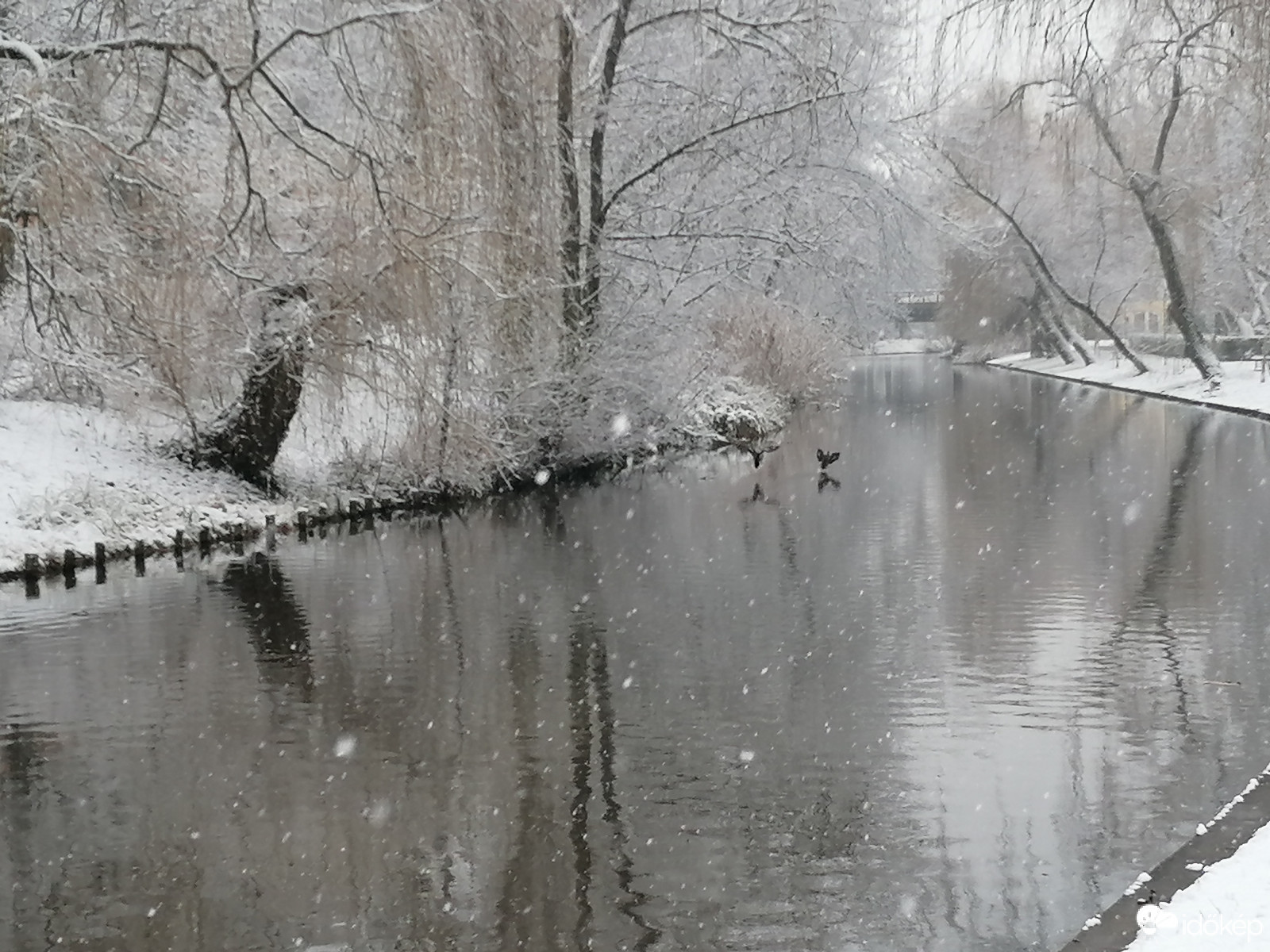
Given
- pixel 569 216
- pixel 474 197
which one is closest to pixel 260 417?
pixel 474 197

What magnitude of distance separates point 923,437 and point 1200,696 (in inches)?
938

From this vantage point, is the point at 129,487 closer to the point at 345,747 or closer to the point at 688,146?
the point at 345,747

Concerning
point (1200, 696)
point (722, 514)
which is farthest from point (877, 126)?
point (1200, 696)

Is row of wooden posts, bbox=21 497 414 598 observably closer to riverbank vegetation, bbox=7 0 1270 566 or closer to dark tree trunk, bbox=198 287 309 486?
A: riverbank vegetation, bbox=7 0 1270 566

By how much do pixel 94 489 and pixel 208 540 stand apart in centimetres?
159

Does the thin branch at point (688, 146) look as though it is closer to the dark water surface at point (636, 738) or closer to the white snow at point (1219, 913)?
the dark water surface at point (636, 738)

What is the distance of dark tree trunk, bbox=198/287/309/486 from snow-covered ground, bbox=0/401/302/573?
1.28 ft

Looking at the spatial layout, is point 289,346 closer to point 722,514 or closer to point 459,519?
point 459,519

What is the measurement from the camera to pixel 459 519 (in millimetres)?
20953

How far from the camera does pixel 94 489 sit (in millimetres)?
18562

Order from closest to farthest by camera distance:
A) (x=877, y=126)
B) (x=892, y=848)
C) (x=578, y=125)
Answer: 1. (x=892, y=848)
2. (x=578, y=125)
3. (x=877, y=126)

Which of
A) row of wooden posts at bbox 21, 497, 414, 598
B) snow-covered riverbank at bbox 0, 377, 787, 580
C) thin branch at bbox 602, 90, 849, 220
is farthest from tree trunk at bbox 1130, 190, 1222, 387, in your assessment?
row of wooden posts at bbox 21, 497, 414, 598

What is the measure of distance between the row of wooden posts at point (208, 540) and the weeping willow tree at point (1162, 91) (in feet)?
35.9

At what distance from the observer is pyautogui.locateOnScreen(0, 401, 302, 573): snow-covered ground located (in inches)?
683
